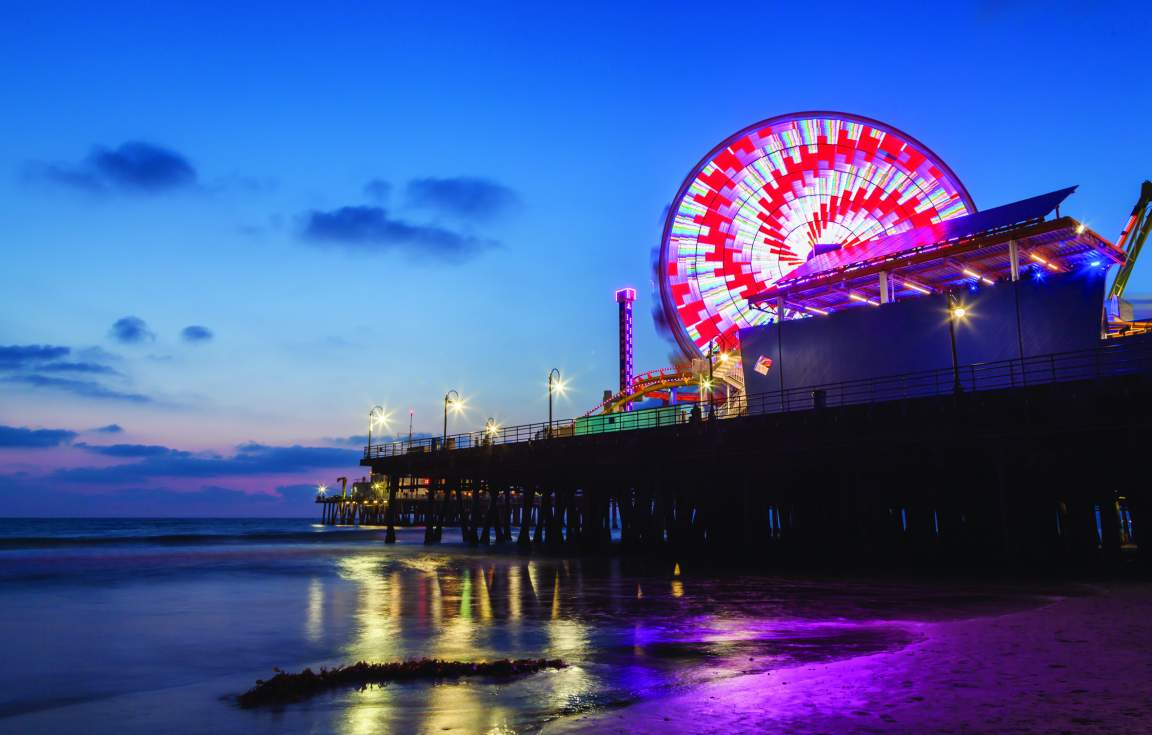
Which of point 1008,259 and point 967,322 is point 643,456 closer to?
point 967,322

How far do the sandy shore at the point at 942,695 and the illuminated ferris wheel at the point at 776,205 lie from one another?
39760 millimetres

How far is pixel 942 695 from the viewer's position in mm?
7020

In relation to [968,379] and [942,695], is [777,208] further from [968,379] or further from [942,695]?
[942,695]

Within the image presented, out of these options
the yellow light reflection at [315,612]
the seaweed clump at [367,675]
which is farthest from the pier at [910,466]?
the seaweed clump at [367,675]

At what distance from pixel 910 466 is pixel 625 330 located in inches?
3891

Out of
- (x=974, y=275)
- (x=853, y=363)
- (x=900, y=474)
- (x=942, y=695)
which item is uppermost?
(x=974, y=275)

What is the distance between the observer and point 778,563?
27.9 meters

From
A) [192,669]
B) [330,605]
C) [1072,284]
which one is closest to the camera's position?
[192,669]

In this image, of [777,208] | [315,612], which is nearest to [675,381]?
[777,208]

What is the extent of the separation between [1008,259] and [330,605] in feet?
106

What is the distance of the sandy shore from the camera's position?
19.9 feet

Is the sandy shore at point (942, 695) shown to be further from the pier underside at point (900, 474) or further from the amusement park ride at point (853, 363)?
the amusement park ride at point (853, 363)

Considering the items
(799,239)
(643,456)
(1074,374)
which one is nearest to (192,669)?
(643,456)

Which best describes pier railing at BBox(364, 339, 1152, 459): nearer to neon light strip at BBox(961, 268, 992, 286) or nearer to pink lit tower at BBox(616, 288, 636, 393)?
neon light strip at BBox(961, 268, 992, 286)
